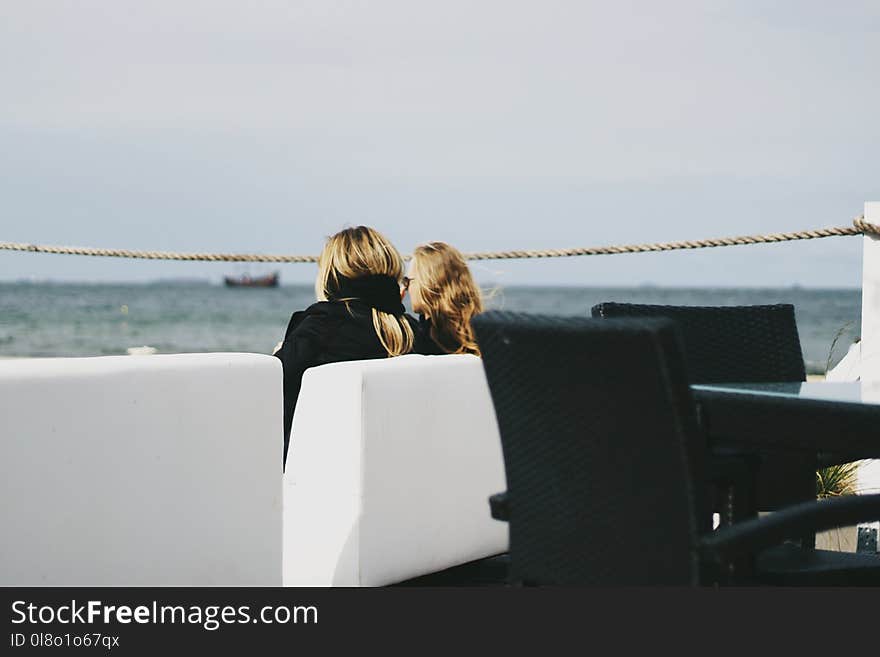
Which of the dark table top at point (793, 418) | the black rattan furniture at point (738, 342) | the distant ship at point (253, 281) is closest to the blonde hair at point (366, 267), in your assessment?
the black rattan furniture at point (738, 342)

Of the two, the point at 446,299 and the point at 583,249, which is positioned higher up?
the point at 583,249

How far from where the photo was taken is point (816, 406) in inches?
83.4

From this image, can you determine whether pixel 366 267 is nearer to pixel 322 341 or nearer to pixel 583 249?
pixel 322 341

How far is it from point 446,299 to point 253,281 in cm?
4309

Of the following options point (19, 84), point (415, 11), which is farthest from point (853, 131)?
point (19, 84)

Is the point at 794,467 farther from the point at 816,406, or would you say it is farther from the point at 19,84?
the point at 19,84

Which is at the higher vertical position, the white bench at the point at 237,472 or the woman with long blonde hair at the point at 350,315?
the woman with long blonde hair at the point at 350,315

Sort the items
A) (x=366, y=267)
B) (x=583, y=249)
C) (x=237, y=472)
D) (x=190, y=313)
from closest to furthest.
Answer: (x=237, y=472) < (x=366, y=267) < (x=583, y=249) < (x=190, y=313)

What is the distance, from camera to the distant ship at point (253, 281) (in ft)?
151

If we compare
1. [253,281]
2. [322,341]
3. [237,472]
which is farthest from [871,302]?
[253,281]

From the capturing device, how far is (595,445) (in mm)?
1717

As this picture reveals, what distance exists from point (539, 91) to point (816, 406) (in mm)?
40155

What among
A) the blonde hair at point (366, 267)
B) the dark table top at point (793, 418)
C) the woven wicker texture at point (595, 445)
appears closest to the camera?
the woven wicker texture at point (595, 445)

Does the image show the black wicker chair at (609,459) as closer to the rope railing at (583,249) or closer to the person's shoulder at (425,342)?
the person's shoulder at (425,342)
